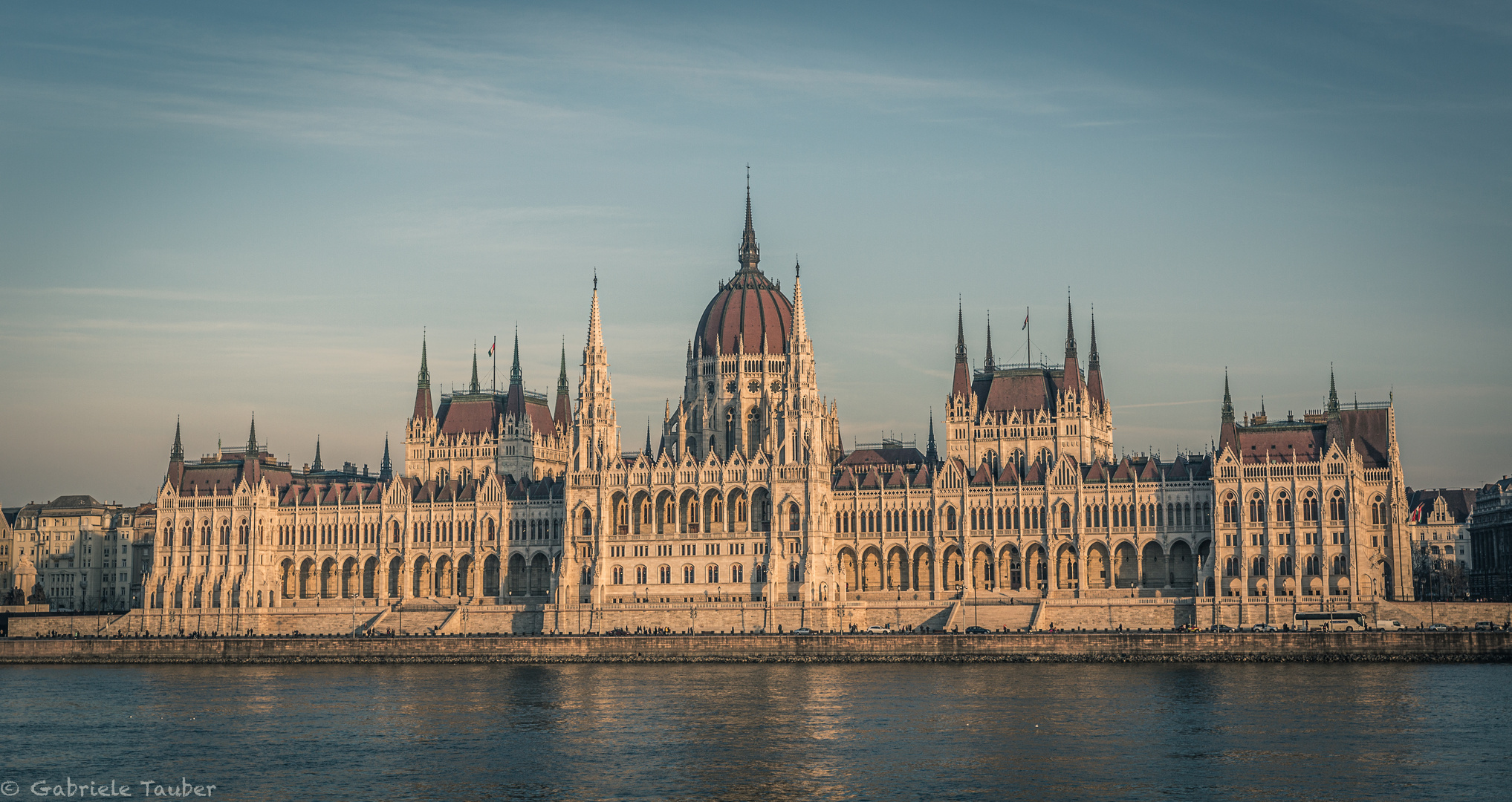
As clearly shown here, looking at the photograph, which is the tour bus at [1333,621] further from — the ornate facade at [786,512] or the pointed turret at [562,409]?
the pointed turret at [562,409]

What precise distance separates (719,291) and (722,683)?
64.7 meters

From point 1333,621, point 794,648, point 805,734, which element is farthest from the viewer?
point 794,648

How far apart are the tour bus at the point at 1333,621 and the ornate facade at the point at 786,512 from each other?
4930 mm

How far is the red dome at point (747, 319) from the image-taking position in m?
172

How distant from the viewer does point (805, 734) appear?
303 feet

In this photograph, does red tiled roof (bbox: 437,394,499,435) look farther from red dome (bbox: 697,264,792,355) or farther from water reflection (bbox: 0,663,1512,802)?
water reflection (bbox: 0,663,1512,802)

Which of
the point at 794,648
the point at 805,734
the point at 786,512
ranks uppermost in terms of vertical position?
the point at 786,512

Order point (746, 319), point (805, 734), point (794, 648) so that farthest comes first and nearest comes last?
point (746, 319) < point (794, 648) < point (805, 734)

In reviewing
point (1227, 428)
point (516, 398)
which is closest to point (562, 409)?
point (516, 398)

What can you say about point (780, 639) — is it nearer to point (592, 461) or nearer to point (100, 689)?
point (592, 461)

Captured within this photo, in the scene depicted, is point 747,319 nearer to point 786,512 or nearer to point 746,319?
point 746,319

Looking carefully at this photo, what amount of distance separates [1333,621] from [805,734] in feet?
195

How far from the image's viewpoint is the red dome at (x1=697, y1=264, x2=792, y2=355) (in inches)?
6772

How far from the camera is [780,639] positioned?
14012 cm
